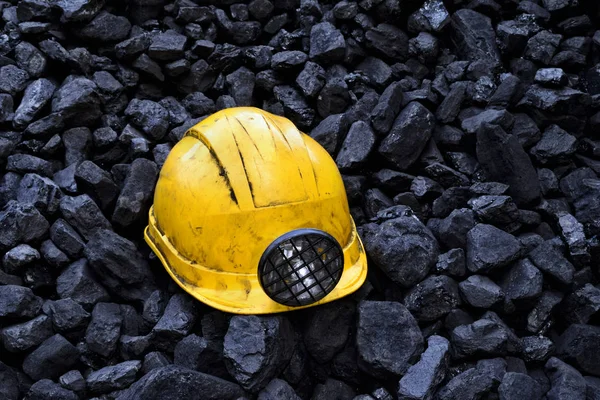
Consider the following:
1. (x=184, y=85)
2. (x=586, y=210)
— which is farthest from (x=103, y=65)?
(x=586, y=210)

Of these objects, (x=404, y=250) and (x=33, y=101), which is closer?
(x=404, y=250)

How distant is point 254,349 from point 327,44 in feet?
7.81

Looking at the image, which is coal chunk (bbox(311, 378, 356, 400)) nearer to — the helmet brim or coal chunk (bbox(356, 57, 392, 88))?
the helmet brim

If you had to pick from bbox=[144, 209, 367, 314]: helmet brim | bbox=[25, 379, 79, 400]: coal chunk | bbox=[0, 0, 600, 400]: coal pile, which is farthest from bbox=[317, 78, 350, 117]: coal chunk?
bbox=[25, 379, 79, 400]: coal chunk

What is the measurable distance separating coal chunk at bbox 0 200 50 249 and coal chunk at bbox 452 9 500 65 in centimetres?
293

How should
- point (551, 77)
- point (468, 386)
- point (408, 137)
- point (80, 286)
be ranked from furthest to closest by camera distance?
point (551, 77) → point (408, 137) → point (80, 286) → point (468, 386)

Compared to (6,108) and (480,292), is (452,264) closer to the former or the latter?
(480,292)

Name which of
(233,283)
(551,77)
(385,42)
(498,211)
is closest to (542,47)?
(551,77)

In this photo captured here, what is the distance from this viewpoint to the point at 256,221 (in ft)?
9.61

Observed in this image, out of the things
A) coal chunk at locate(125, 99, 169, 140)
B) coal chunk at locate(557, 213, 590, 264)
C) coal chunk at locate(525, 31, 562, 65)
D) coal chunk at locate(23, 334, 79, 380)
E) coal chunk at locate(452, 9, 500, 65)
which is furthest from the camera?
coal chunk at locate(452, 9, 500, 65)

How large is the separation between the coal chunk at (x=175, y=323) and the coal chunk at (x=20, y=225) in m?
0.87

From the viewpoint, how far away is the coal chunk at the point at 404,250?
327 cm

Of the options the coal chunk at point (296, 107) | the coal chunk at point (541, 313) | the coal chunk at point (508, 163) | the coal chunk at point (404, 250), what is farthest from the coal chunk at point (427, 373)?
the coal chunk at point (296, 107)

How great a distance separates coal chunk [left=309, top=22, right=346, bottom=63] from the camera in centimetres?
447
